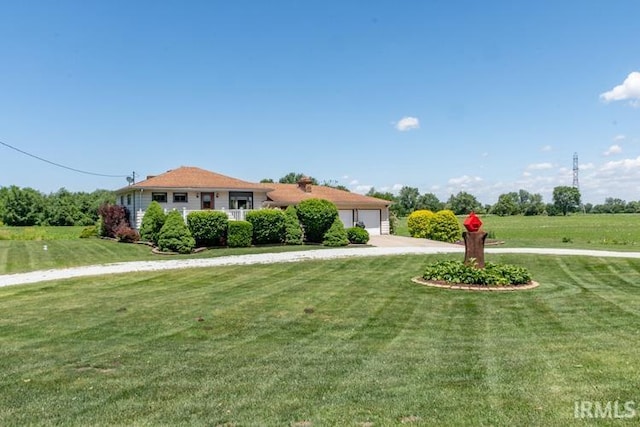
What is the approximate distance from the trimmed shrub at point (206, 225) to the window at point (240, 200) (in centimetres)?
445

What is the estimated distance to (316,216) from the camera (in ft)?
80.9

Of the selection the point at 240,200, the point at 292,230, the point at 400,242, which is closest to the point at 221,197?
the point at 240,200

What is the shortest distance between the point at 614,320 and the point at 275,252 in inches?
600

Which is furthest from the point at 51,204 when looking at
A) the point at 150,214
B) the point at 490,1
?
the point at 490,1

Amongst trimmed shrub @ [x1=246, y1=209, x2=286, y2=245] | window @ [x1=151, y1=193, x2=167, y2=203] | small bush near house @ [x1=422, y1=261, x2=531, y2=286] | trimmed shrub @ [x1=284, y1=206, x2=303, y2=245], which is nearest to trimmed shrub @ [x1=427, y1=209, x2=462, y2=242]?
trimmed shrub @ [x1=284, y1=206, x2=303, y2=245]

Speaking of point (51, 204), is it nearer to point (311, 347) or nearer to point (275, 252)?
point (275, 252)

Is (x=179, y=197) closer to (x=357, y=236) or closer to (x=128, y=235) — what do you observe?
(x=128, y=235)

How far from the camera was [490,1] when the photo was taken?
50.5 ft

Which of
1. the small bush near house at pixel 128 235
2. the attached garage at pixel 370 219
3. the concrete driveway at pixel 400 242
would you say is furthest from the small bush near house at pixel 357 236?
the small bush near house at pixel 128 235

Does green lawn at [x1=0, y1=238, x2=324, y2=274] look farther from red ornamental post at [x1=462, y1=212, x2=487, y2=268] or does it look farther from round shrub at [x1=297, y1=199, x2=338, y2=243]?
red ornamental post at [x1=462, y1=212, x2=487, y2=268]

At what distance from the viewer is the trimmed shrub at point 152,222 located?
23.3 m

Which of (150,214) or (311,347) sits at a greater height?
(150,214)

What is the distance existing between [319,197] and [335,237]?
288 inches

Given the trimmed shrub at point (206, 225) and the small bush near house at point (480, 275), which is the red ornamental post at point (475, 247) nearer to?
the small bush near house at point (480, 275)
